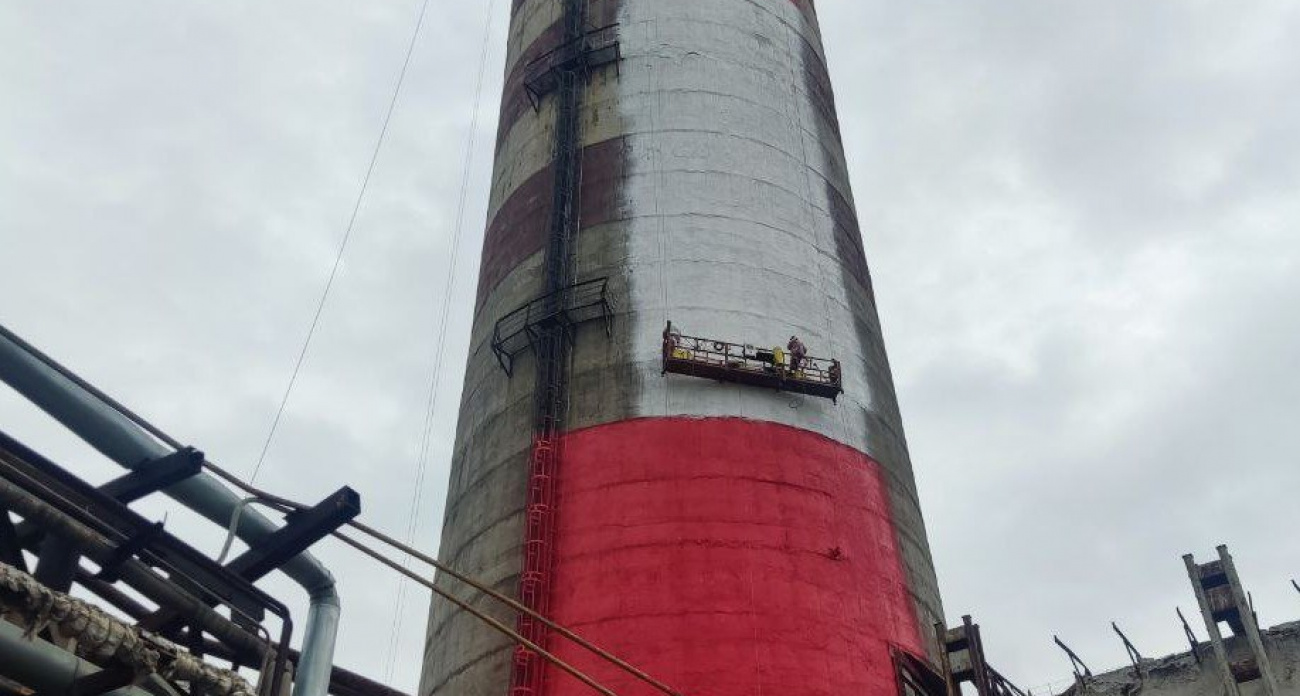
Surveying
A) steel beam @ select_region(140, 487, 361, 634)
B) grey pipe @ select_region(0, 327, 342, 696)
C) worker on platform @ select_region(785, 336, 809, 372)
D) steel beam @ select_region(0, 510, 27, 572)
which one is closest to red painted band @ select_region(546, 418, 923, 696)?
worker on platform @ select_region(785, 336, 809, 372)

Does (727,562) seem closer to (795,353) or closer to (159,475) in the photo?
(795,353)

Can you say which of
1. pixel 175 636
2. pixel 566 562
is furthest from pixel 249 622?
pixel 566 562

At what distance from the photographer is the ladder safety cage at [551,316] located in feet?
95.0

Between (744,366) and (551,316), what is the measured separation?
5585 mm

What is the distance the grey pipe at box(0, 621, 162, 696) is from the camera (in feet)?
24.6

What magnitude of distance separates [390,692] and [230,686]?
7386mm

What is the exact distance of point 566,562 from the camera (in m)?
24.9

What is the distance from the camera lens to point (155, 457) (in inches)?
429

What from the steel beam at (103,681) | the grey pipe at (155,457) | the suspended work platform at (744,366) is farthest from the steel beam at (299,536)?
the suspended work platform at (744,366)

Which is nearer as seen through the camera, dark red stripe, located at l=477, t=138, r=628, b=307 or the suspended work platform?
the suspended work platform

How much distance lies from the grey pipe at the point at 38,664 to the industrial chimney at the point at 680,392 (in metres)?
15.9

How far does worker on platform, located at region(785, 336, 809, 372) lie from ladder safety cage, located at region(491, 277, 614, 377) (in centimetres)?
485

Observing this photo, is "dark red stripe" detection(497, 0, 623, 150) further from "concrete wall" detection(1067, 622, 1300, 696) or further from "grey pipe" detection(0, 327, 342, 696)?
"grey pipe" detection(0, 327, 342, 696)

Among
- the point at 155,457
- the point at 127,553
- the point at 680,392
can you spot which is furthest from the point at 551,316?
the point at 127,553
